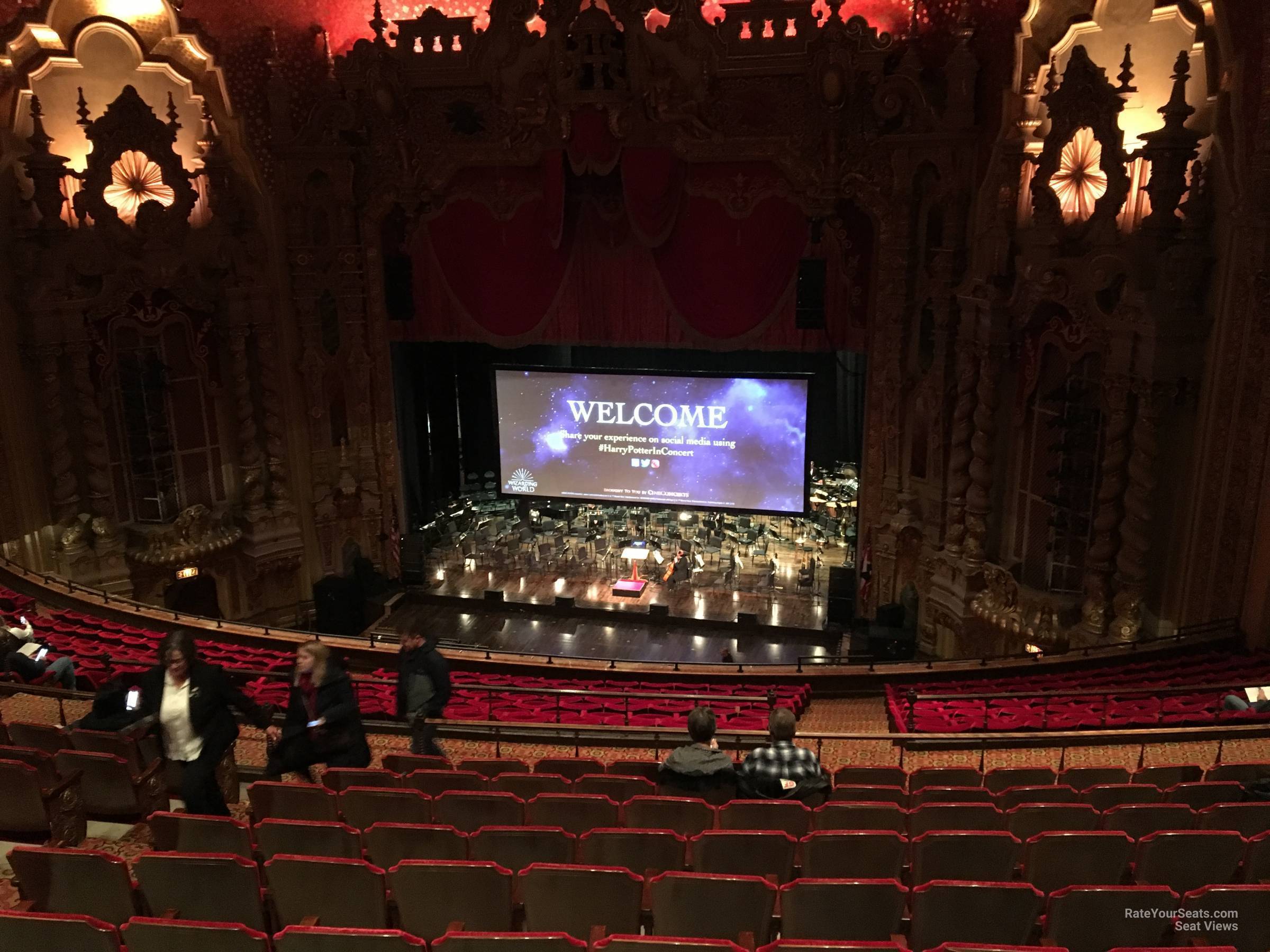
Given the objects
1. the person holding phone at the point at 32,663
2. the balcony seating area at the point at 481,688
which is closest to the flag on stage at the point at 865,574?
the balcony seating area at the point at 481,688

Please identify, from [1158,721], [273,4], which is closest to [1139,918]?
[1158,721]

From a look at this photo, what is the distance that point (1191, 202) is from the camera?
10039 mm

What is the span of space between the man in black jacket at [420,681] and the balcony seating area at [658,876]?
92cm

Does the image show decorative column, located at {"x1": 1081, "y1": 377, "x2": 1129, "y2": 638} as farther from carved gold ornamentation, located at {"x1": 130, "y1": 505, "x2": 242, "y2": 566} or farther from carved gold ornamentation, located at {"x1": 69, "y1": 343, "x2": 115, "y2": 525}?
carved gold ornamentation, located at {"x1": 69, "y1": 343, "x2": 115, "y2": 525}

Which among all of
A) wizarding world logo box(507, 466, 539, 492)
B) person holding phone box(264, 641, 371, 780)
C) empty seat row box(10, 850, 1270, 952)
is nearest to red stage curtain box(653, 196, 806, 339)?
wizarding world logo box(507, 466, 539, 492)

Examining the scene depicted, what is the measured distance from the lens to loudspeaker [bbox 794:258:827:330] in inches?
576

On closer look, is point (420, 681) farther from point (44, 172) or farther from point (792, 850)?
point (44, 172)

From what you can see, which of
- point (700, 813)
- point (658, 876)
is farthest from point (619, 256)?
point (658, 876)

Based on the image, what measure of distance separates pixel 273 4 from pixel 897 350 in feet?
Result: 36.1

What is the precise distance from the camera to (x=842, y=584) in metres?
15.1

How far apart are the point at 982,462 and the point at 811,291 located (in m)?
3.65

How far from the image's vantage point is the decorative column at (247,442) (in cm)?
1559

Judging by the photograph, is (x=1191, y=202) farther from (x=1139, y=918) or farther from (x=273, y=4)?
(x=273, y=4)

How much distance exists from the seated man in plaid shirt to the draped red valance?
10.9 meters
